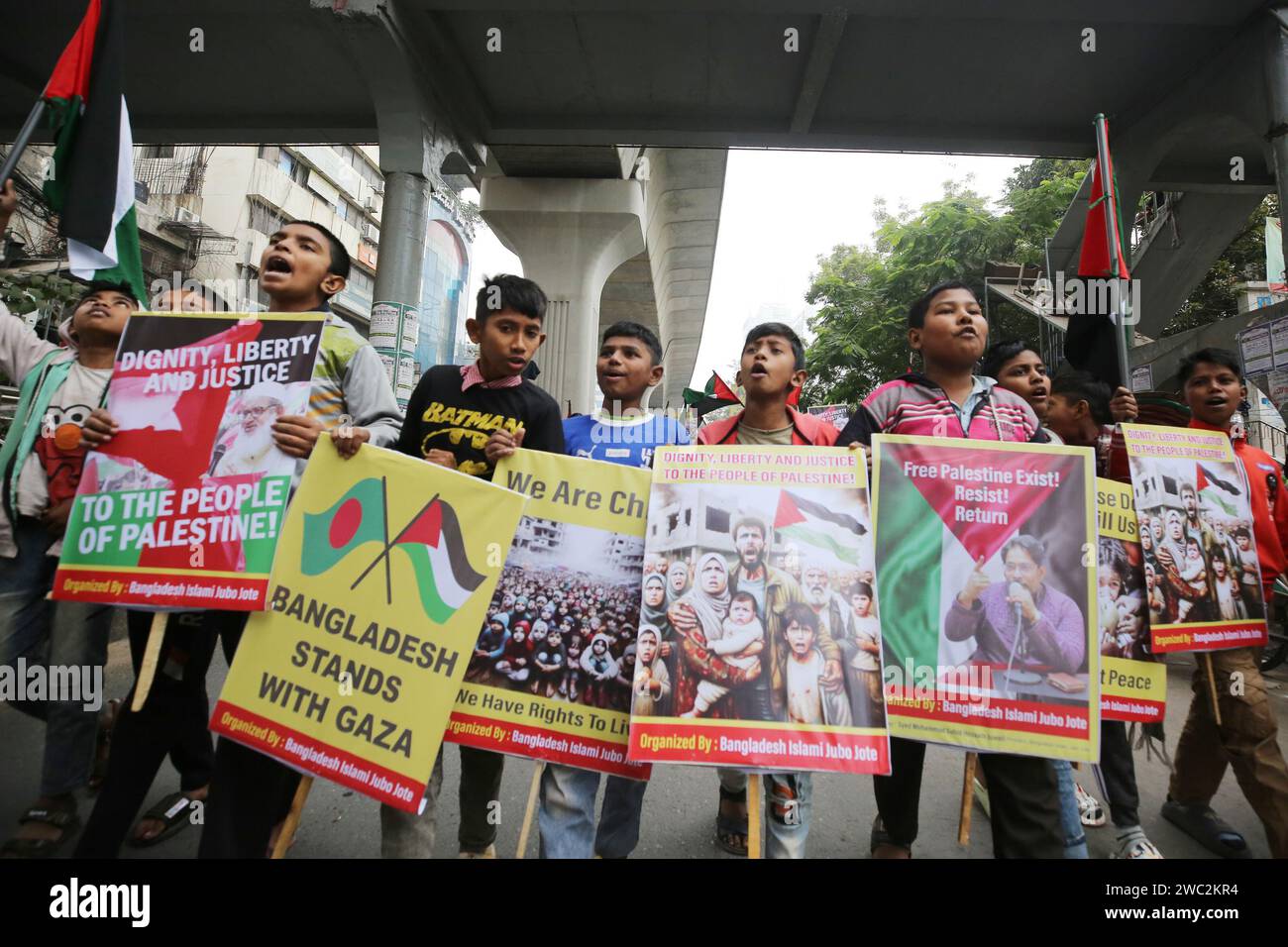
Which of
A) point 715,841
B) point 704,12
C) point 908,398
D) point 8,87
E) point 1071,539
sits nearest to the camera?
point 1071,539

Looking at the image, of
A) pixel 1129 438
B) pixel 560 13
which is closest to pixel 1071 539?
pixel 1129 438

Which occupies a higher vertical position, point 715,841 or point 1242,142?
point 1242,142

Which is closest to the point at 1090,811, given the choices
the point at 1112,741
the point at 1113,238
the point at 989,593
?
the point at 1112,741

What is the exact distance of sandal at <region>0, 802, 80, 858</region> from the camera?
221 cm

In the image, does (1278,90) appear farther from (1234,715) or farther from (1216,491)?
(1234,715)

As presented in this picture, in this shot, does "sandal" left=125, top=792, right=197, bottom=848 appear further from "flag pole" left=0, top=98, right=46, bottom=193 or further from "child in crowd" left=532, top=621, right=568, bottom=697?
"flag pole" left=0, top=98, right=46, bottom=193

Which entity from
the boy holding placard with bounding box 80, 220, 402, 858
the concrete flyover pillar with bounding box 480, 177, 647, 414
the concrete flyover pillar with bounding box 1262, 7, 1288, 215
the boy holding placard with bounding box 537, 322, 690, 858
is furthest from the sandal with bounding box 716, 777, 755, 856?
the concrete flyover pillar with bounding box 480, 177, 647, 414

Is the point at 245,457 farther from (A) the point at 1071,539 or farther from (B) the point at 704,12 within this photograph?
(B) the point at 704,12

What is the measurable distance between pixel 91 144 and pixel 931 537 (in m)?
3.54

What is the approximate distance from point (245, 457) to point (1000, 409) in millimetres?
2656

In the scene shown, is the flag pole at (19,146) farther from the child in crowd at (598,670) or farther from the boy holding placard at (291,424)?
the child in crowd at (598,670)

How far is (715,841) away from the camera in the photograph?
257 centimetres

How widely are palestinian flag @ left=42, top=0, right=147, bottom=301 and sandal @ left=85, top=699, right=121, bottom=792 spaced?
78.5 inches

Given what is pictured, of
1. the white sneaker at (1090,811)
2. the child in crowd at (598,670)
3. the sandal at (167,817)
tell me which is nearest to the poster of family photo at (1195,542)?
the white sneaker at (1090,811)
